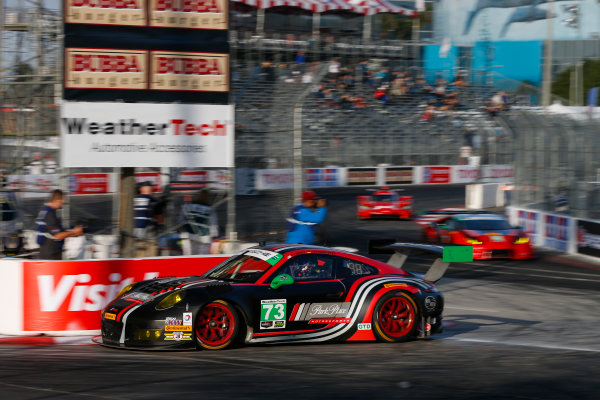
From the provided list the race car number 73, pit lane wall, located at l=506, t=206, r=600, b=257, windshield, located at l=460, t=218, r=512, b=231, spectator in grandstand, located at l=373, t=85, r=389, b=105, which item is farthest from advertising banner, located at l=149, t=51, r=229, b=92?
spectator in grandstand, located at l=373, t=85, r=389, b=105

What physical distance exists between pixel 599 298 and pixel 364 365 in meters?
7.41

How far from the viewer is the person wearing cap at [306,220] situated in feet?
41.7

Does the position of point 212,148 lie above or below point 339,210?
above

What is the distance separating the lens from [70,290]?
386 inches

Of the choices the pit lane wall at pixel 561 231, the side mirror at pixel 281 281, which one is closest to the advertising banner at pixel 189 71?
the side mirror at pixel 281 281

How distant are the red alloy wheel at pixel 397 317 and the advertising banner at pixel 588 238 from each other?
11.1 meters

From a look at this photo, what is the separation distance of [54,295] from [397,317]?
407cm

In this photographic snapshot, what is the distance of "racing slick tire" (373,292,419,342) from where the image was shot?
30.1 ft

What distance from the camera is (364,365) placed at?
7.70 metres

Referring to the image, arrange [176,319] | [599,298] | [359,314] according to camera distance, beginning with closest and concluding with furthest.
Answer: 1. [176,319]
2. [359,314]
3. [599,298]

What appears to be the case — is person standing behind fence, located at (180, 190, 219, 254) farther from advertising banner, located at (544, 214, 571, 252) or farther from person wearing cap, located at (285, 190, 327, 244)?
advertising banner, located at (544, 214, 571, 252)

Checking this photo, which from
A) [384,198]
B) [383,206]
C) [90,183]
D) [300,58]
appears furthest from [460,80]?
[90,183]

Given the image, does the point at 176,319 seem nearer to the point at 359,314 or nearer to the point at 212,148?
the point at 359,314

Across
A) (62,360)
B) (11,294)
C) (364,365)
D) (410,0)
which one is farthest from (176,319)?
(410,0)
